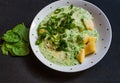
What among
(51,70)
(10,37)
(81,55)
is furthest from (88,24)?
(10,37)

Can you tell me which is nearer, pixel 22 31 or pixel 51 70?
pixel 51 70

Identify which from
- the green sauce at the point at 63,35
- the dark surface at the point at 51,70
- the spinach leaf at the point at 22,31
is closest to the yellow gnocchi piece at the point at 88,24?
the green sauce at the point at 63,35

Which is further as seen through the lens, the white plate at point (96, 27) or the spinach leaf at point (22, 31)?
the spinach leaf at point (22, 31)

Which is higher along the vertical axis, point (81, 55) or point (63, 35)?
point (63, 35)

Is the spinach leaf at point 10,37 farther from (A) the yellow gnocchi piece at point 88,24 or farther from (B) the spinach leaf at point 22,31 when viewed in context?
(A) the yellow gnocchi piece at point 88,24

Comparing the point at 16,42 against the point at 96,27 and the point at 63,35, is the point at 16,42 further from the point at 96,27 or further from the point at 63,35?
the point at 96,27

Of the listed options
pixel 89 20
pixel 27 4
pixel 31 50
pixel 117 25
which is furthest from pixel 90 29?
pixel 27 4
